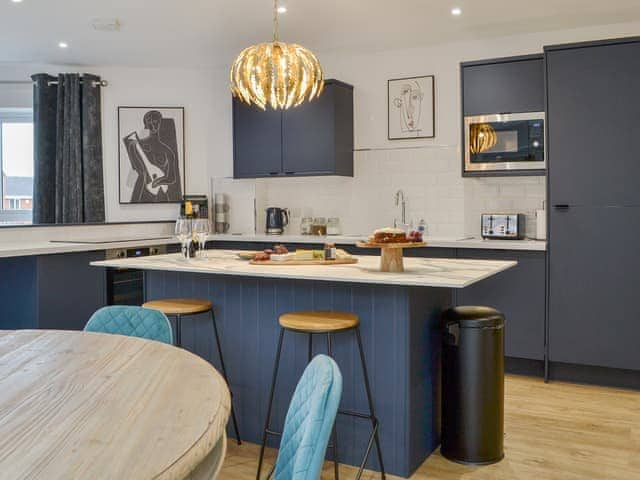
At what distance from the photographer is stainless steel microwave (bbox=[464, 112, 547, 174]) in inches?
187

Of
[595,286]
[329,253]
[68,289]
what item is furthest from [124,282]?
[595,286]

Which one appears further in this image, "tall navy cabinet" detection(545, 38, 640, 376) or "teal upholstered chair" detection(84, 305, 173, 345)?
"tall navy cabinet" detection(545, 38, 640, 376)

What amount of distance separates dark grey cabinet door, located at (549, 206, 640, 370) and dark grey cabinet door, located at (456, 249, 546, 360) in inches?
3.1

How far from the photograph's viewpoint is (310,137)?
559 cm

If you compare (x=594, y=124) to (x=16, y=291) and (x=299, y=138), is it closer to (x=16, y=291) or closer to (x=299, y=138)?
(x=299, y=138)

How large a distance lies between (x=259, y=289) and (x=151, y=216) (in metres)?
3.34

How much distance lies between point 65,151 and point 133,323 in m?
4.14

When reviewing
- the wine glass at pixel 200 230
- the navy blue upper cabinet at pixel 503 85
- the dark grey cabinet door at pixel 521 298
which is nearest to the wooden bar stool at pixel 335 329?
the wine glass at pixel 200 230

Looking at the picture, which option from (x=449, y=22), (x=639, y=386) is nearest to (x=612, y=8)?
(x=449, y=22)

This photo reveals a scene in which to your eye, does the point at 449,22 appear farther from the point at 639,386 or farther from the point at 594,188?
the point at 639,386

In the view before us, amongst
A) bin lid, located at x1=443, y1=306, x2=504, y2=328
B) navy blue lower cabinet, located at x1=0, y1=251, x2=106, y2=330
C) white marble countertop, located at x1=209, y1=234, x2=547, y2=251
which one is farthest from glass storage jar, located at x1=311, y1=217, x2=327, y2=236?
bin lid, located at x1=443, y1=306, x2=504, y2=328

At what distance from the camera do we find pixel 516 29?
16.4 ft

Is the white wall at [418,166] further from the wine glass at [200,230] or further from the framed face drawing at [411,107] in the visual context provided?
the wine glass at [200,230]

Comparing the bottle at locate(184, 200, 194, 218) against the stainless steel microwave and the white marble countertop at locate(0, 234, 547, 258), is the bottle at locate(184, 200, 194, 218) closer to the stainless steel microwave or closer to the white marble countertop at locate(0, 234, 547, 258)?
the white marble countertop at locate(0, 234, 547, 258)
